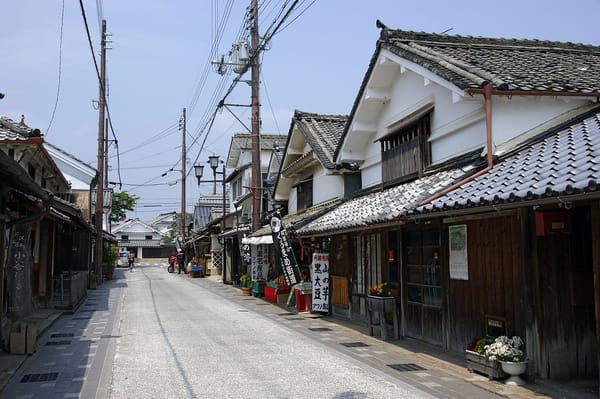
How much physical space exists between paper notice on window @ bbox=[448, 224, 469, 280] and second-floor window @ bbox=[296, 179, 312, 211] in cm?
1235

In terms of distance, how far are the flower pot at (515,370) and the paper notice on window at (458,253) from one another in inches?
90.3

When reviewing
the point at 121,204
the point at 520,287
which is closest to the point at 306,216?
the point at 520,287

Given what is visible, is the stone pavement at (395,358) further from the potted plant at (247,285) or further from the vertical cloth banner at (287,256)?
the potted plant at (247,285)

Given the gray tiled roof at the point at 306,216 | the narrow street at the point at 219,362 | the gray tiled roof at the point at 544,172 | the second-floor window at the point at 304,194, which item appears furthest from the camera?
the second-floor window at the point at 304,194

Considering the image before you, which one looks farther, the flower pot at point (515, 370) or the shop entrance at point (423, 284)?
the shop entrance at point (423, 284)

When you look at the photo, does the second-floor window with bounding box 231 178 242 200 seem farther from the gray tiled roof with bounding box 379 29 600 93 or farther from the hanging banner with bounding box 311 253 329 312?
the gray tiled roof with bounding box 379 29 600 93

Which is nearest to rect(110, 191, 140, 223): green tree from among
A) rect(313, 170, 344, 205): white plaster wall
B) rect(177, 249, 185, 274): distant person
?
rect(177, 249, 185, 274): distant person

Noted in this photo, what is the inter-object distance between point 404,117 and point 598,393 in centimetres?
874

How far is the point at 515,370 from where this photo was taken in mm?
8391

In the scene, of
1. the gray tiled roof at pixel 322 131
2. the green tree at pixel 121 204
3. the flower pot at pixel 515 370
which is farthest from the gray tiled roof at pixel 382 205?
the green tree at pixel 121 204

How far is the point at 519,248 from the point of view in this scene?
8875mm

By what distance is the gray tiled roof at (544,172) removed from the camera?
6.61m

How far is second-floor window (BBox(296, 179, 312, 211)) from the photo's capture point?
23294 millimetres

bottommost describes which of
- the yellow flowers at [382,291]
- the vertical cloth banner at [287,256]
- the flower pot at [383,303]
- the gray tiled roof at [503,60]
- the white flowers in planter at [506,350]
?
the white flowers in planter at [506,350]
